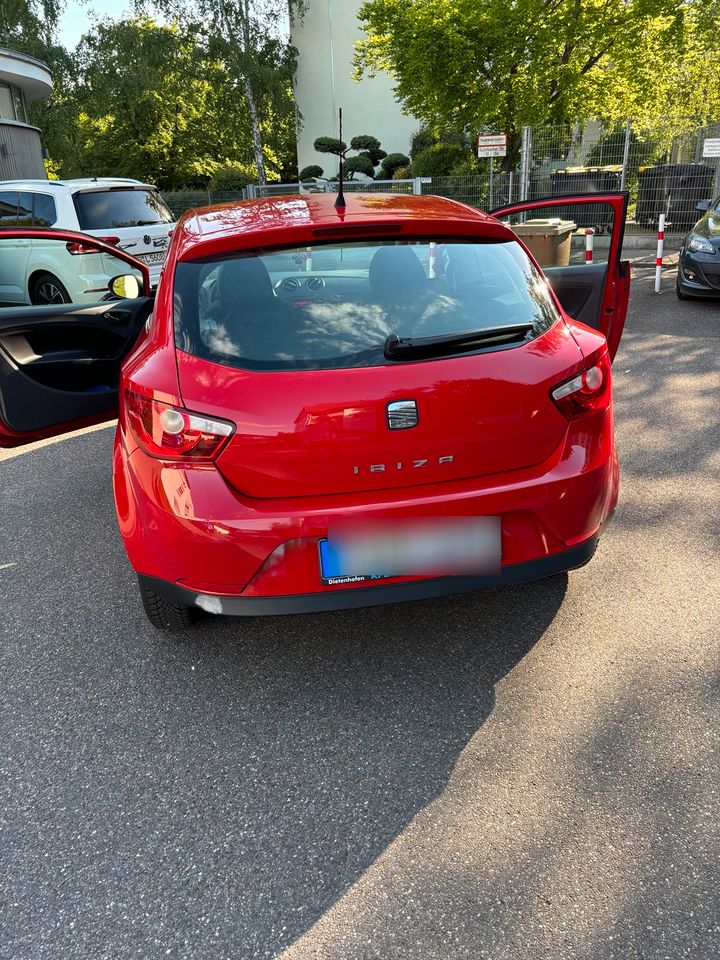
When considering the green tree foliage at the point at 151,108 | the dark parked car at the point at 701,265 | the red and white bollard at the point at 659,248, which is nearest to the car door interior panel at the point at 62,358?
the dark parked car at the point at 701,265

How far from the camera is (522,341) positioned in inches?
105

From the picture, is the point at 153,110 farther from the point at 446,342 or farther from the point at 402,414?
the point at 402,414

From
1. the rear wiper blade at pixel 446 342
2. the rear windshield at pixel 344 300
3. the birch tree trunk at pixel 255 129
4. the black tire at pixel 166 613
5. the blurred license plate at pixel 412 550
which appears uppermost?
the birch tree trunk at pixel 255 129

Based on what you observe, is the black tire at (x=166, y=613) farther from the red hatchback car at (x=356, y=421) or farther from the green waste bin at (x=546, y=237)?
the green waste bin at (x=546, y=237)

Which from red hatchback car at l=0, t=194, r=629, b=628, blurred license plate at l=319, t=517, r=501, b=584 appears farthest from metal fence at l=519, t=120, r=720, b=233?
blurred license plate at l=319, t=517, r=501, b=584

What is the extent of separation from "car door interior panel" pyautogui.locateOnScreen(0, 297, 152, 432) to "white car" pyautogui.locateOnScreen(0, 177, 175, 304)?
4.70m

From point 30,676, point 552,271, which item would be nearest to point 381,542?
point 30,676

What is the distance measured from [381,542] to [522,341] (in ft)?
2.81

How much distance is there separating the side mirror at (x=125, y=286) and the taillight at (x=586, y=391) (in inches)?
103

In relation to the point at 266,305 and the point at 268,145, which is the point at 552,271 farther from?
the point at 268,145

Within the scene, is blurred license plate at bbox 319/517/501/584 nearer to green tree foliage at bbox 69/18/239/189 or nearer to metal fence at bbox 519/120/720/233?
metal fence at bbox 519/120/720/233

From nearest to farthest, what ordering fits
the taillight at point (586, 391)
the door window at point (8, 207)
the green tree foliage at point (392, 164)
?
the taillight at point (586, 391) → the door window at point (8, 207) → the green tree foliage at point (392, 164)

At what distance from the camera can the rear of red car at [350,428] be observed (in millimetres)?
2463

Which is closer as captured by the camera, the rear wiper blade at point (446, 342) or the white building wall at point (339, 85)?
the rear wiper blade at point (446, 342)
